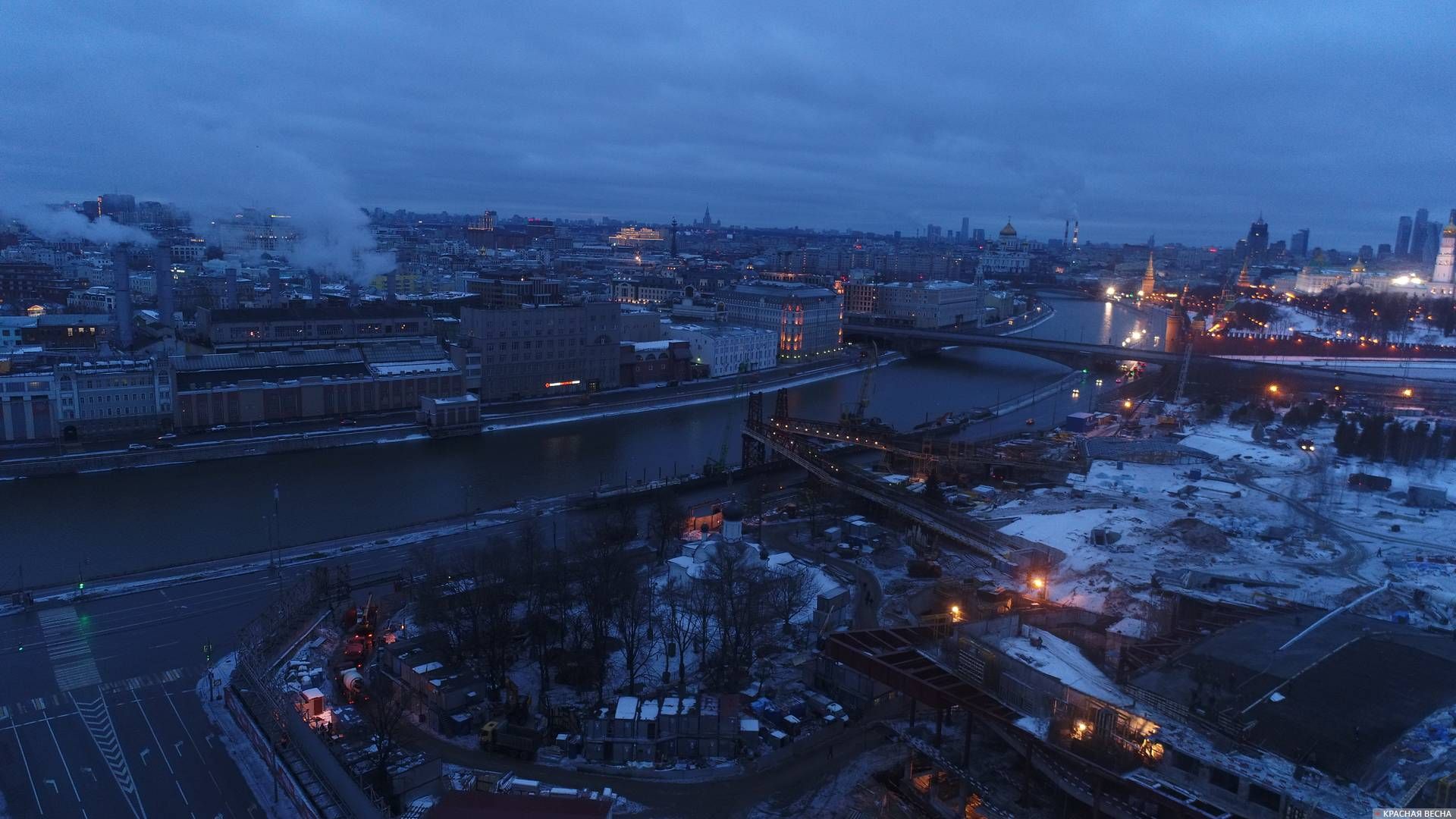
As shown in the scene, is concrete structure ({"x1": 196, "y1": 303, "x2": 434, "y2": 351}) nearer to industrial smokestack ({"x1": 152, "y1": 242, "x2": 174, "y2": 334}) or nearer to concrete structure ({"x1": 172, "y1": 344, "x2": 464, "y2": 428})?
industrial smokestack ({"x1": 152, "y1": 242, "x2": 174, "y2": 334})

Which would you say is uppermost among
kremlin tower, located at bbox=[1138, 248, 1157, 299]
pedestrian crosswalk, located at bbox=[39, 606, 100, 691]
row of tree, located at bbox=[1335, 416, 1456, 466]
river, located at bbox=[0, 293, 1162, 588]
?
kremlin tower, located at bbox=[1138, 248, 1157, 299]

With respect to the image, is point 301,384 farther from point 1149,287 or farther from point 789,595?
point 1149,287

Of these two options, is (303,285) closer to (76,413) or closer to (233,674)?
(76,413)

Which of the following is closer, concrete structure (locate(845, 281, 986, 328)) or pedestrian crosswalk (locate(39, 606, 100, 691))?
pedestrian crosswalk (locate(39, 606, 100, 691))

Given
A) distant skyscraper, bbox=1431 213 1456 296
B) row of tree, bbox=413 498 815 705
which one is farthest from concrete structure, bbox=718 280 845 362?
distant skyscraper, bbox=1431 213 1456 296

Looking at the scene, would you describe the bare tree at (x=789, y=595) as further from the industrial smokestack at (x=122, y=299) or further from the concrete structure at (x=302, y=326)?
the industrial smokestack at (x=122, y=299)

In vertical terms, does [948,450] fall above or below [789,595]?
above

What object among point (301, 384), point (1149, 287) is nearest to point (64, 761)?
point (301, 384)
